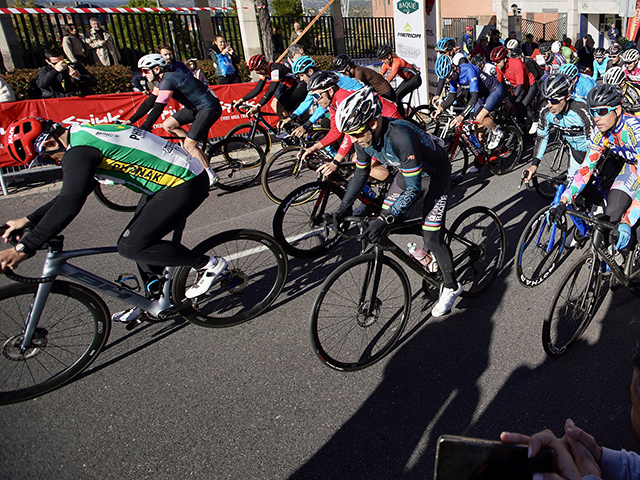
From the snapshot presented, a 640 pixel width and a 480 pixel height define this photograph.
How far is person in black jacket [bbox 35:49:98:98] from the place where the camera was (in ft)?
30.7

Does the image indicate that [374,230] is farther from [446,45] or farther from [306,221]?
[446,45]

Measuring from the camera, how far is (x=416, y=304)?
445 centimetres

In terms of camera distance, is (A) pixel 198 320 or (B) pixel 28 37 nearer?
(A) pixel 198 320

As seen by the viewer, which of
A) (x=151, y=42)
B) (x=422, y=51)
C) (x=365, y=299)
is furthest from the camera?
(x=151, y=42)

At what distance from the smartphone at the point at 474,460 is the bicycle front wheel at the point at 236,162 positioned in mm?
6816

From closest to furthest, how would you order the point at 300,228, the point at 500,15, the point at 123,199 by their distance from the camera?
the point at 300,228 < the point at 123,199 < the point at 500,15

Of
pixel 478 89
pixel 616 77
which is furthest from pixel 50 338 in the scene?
pixel 616 77

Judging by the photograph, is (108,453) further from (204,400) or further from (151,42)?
(151,42)

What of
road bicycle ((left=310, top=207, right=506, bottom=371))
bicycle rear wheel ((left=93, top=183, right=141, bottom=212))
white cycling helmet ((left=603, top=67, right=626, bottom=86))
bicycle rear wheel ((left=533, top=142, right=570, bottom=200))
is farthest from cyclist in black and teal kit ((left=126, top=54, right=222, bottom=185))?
white cycling helmet ((left=603, top=67, right=626, bottom=86))

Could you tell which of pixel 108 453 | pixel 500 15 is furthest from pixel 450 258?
pixel 500 15

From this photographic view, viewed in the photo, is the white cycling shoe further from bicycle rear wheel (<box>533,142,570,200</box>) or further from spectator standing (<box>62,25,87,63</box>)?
spectator standing (<box>62,25,87,63</box>)

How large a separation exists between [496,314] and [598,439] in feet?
4.77

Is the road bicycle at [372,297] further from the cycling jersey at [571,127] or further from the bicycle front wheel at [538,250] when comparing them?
the cycling jersey at [571,127]

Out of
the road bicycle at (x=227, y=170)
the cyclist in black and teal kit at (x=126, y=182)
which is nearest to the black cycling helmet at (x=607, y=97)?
the cyclist in black and teal kit at (x=126, y=182)
